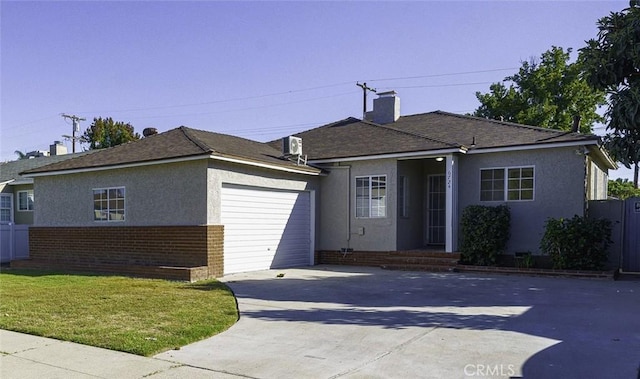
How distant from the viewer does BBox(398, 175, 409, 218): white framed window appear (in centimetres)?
1511

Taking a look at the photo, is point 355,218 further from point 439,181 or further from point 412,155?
point 439,181

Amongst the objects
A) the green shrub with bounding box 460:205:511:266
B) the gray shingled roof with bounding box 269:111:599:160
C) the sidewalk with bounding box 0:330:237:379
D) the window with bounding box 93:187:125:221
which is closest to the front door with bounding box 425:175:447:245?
the gray shingled roof with bounding box 269:111:599:160

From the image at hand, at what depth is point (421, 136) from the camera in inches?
616

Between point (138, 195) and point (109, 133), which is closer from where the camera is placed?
point (138, 195)

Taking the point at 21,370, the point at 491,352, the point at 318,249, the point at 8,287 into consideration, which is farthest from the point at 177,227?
the point at 491,352

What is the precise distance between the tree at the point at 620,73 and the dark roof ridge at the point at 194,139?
29.2 ft

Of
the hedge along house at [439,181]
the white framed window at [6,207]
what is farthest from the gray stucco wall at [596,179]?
the white framed window at [6,207]

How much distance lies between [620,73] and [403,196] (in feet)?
21.7

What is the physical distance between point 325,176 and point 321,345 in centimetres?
1052

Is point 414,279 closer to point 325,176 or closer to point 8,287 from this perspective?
point 325,176

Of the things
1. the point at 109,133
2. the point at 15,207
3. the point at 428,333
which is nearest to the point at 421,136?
the point at 428,333

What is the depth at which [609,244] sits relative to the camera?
1309 cm

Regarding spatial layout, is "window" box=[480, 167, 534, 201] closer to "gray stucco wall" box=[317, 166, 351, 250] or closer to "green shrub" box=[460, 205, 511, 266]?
"green shrub" box=[460, 205, 511, 266]

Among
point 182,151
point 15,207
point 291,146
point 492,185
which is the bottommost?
point 15,207
